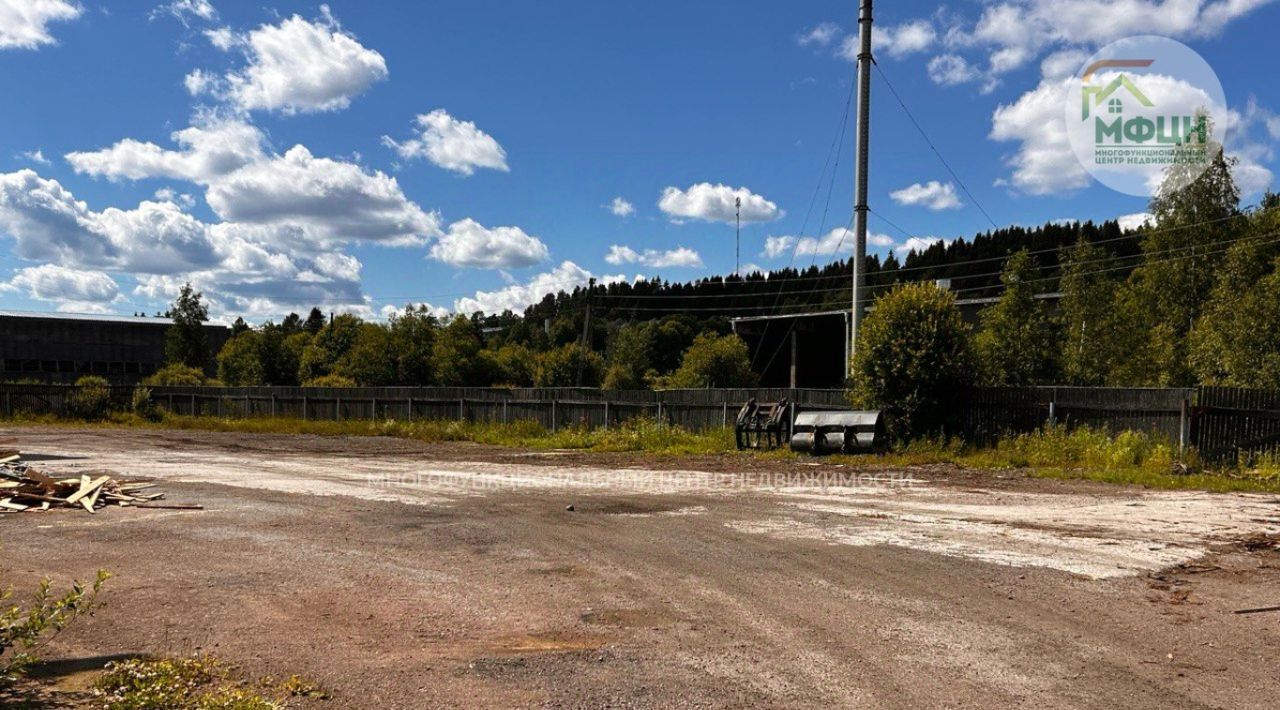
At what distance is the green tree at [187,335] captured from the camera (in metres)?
73.4

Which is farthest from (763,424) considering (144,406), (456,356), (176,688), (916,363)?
(456,356)

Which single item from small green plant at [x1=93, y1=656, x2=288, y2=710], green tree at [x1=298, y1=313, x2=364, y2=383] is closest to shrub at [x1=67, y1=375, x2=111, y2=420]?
green tree at [x1=298, y1=313, x2=364, y2=383]

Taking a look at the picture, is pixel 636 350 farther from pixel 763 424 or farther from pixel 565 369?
pixel 763 424

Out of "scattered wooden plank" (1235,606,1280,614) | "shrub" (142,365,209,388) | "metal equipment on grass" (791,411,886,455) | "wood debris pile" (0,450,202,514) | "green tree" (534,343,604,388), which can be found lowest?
"wood debris pile" (0,450,202,514)

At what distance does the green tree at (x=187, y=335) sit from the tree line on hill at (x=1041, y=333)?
0.12 metres

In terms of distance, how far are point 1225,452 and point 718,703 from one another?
52.5 ft

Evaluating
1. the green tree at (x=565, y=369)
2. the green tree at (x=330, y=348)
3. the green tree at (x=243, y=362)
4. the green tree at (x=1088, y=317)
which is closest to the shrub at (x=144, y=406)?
the green tree at (x=243, y=362)

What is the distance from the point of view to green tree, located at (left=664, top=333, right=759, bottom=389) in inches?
2717

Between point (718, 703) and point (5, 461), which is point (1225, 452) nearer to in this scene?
point (718, 703)

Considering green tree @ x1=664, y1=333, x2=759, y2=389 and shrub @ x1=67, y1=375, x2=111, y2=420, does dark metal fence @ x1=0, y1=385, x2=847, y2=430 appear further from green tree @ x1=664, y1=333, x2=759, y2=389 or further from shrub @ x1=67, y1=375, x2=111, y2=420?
green tree @ x1=664, y1=333, x2=759, y2=389

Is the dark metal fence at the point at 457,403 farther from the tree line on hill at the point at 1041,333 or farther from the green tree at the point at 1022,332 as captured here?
the green tree at the point at 1022,332

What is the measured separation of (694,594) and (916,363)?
14.2 meters

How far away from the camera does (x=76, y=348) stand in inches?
2985

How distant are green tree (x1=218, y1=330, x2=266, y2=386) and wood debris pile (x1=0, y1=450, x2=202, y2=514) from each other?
177 feet
